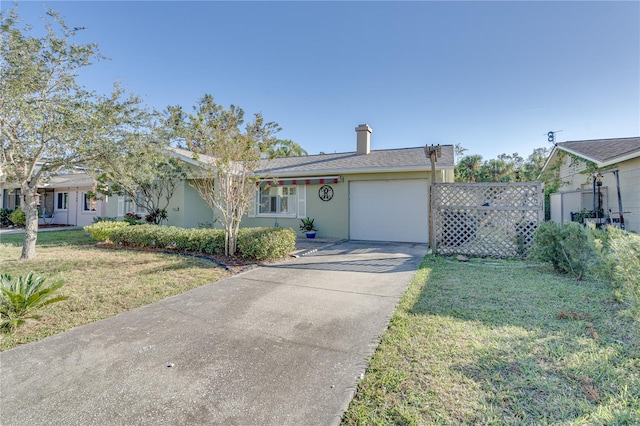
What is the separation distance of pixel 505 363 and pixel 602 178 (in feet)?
41.2

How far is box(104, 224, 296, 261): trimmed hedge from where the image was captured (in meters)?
7.71

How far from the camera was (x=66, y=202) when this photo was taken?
1933 centimetres

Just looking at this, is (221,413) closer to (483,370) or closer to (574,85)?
(483,370)

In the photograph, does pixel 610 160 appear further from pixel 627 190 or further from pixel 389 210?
pixel 389 210

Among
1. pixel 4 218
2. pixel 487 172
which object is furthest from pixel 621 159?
pixel 4 218

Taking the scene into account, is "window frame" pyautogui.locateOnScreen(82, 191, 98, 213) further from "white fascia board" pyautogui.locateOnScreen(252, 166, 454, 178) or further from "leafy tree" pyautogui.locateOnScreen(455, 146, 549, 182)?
"leafy tree" pyautogui.locateOnScreen(455, 146, 549, 182)

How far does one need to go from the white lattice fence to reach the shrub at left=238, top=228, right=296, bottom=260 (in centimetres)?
464

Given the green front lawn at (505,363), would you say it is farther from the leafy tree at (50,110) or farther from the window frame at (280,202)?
the window frame at (280,202)

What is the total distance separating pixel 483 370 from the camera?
2.71 m

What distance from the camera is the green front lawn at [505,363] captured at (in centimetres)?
218

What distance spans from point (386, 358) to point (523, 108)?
15370 millimetres

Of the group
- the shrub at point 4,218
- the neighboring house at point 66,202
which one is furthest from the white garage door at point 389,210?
the shrub at point 4,218

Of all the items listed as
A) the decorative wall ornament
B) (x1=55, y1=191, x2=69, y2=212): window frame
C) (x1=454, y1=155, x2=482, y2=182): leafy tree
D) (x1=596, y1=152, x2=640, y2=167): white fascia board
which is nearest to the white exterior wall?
(x1=596, y1=152, x2=640, y2=167): white fascia board

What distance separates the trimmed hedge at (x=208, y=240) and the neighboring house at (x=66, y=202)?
29.6 ft
